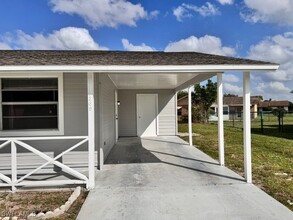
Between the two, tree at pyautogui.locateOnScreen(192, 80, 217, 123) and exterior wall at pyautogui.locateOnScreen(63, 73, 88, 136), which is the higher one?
tree at pyautogui.locateOnScreen(192, 80, 217, 123)

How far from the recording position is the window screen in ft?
21.0

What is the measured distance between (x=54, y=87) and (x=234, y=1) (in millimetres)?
11326

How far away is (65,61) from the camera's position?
17.2ft

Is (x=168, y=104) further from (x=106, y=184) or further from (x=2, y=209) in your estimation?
(x=2, y=209)

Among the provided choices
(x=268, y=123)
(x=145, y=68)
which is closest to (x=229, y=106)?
(x=268, y=123)

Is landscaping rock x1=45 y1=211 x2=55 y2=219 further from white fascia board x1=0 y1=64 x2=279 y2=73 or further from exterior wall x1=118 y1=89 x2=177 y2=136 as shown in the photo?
exterior wall x1=118 y1=89 x2=177 y2=136

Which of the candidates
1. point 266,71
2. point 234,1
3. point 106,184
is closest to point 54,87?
point 106,184

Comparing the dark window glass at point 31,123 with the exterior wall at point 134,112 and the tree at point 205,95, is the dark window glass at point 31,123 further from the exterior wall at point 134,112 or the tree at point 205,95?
the tree at point 205,95

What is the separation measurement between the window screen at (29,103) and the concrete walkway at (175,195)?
1.94 metres

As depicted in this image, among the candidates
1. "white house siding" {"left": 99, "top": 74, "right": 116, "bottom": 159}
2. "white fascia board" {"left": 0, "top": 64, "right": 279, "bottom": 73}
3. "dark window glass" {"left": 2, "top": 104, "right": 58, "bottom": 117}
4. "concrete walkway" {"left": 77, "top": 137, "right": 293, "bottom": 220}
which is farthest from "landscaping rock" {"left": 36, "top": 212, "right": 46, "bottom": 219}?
"white house siding" {"left": 99, "top": 74, "right": 116, "bottom": 159}

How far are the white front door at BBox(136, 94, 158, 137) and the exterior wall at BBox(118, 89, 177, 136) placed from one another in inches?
8.7

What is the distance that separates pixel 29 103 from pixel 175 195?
4116 mm

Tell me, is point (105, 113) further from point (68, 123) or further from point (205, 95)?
point (205, 95)

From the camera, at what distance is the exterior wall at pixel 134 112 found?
14617mm
